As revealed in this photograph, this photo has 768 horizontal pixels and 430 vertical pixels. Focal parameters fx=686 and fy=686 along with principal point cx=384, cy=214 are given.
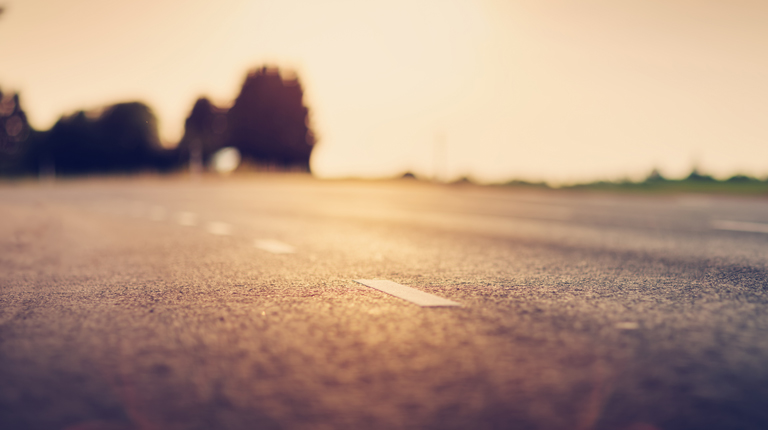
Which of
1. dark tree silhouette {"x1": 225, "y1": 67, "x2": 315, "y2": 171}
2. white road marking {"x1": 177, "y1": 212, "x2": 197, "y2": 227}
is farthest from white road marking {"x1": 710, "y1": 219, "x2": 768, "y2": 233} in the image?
dark tree silhouette {"x1": 225, "y1": 67, "x2": 315, "y2": 171}

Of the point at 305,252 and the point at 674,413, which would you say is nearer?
the point at 674,413

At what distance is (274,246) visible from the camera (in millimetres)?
7695

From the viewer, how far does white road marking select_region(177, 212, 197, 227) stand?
11608 millimetres

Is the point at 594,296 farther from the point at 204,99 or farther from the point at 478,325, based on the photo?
the point at 204,99

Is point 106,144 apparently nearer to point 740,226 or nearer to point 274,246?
point 274,246

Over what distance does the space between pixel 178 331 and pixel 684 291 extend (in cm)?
319

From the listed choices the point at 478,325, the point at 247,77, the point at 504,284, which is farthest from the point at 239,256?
the point at 247,77

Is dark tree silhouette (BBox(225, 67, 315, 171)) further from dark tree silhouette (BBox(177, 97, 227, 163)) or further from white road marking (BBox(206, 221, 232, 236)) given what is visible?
white road marking (BBox(206, 221, 232, 236))

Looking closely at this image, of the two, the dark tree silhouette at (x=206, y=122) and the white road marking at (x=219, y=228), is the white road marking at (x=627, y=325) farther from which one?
the dark tree silhouette at (x=206, y=122)

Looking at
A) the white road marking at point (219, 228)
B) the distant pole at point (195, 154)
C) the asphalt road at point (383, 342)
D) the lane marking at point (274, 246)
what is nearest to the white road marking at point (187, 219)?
the white road marking at point (219, 228)

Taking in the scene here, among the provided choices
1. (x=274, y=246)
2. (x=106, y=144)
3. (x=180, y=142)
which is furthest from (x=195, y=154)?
(x=274, y=246)

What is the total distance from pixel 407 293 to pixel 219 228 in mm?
6568

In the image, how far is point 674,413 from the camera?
2.23 meters

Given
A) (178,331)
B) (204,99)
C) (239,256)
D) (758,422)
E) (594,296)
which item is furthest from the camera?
(204,99)
